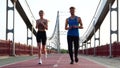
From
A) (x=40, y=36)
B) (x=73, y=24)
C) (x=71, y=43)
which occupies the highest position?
(x=73, y=24)

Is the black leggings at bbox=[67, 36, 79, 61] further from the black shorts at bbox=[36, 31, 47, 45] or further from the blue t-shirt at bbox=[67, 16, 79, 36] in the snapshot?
the black shorts at bbox=[36, 31, 47, 45]

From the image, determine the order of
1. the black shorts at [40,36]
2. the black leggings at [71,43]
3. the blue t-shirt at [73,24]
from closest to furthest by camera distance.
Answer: the blue t-shirt at [73,24], the black leggings at [71,43], the black shorts at [40,36]

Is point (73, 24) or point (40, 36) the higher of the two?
point (73, 24)

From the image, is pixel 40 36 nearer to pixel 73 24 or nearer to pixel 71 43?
pixel 71 43

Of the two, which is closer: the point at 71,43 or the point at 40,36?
the point at 71,43

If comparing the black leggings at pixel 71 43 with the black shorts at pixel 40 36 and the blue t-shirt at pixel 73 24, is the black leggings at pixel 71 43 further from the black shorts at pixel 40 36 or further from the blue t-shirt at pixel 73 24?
the black shorts at pixel 40 36

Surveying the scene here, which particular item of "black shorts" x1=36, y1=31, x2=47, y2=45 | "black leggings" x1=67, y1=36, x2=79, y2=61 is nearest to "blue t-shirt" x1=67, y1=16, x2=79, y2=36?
"black leggings" x1=67, y1=36, x2=79, y2=61

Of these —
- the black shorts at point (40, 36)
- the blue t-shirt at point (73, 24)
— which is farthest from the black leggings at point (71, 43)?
the black shorts at point (40, 36)

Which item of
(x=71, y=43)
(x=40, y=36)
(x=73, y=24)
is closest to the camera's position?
(x=73, y=24)

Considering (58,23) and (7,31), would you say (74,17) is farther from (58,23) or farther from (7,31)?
(58,23)

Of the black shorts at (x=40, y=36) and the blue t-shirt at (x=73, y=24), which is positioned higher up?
the blue t-shirt at (x=73, y=24)

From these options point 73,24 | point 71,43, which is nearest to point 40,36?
point 71,43

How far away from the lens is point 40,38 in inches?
680

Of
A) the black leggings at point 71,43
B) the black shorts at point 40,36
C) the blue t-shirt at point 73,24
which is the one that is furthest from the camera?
the black shorts at point 40,36
